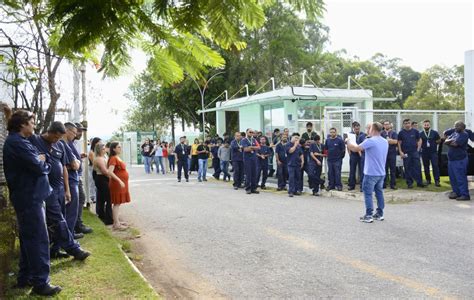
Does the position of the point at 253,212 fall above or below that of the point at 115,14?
below

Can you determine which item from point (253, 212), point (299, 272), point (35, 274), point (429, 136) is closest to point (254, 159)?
point (253, 212)

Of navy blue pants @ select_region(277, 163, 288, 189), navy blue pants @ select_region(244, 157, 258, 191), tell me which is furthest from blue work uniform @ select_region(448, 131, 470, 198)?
navy blue pants @ select_region(244, 157, 258, 191)

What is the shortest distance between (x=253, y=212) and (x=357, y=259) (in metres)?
3.99

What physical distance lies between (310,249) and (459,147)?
6.04m

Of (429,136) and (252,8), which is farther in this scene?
(429,136)

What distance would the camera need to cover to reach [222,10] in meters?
2.05

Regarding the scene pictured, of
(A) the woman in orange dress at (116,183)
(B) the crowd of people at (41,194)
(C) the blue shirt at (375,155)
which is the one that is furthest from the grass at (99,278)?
(C) the blue shirt at (375,155)

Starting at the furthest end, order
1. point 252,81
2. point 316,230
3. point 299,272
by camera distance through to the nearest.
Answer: point 252,81 < point 316,230 < point 299,272

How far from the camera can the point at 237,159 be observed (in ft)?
46.8

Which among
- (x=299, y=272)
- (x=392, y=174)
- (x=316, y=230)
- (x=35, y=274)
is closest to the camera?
(x=35, y=274)

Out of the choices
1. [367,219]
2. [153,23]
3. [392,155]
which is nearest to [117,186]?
[367,219]

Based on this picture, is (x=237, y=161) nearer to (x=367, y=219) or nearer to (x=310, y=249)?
(x=367, y=219)

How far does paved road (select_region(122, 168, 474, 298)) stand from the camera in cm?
476

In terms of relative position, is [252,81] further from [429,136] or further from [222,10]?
[222,10]
